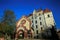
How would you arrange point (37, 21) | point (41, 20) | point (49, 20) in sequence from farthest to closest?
point (37, 21), point (41, 20), point (49, 20)

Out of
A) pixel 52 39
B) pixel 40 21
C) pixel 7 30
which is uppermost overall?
pixel 40 21

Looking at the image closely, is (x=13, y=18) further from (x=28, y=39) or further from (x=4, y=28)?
(x=28, y=39)

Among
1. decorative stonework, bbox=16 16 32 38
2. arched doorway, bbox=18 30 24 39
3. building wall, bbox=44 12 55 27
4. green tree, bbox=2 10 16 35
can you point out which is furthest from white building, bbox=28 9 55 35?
green tree, bbox=2 10 16 35

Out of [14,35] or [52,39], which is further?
[14,35]

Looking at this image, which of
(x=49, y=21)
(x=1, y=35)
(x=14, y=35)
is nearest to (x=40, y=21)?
(x=49, y=21)

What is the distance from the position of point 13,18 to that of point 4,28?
1.82 ft

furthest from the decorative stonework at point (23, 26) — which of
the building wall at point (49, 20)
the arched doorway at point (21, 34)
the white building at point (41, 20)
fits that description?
the building wall at point (49, 20)

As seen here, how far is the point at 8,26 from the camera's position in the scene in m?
5.26

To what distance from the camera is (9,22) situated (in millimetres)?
5375

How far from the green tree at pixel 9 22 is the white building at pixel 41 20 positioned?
0.72 meters

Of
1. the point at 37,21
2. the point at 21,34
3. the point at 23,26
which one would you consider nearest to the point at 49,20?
the point at 37,21

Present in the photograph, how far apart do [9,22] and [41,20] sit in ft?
4.34

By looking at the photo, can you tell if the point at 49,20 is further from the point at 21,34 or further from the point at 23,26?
the point at 21,34

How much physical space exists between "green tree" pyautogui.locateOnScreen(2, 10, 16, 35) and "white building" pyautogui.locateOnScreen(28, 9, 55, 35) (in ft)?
2.37
